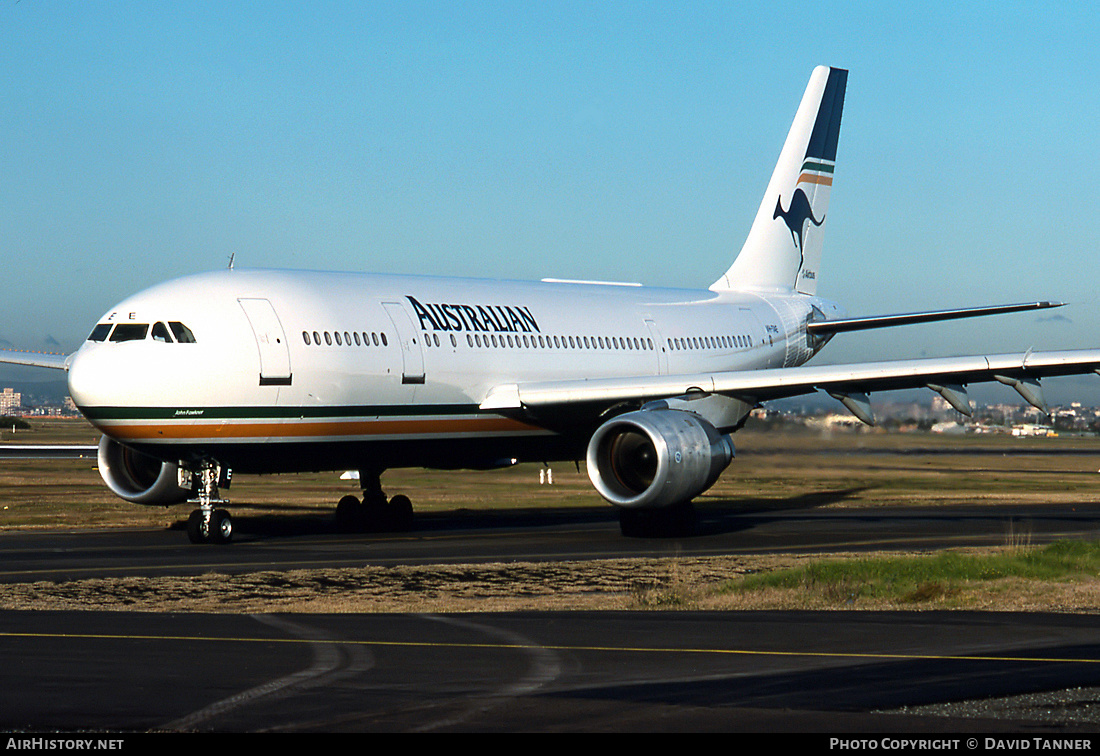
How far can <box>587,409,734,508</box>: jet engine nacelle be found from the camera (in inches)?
957

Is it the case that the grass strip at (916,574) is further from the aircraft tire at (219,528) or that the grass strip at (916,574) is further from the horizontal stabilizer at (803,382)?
the aircraft tire at (219,528)

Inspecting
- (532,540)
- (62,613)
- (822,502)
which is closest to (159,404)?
(532,540)

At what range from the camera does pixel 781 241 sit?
122ft

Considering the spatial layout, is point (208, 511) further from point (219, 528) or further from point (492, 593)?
point (492, 593)

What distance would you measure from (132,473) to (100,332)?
4450mm

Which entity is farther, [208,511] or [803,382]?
[803,382]

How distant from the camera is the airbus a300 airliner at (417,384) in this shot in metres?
22.4

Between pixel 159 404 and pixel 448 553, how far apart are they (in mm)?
4700

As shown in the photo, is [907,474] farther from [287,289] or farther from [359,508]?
[287,289]

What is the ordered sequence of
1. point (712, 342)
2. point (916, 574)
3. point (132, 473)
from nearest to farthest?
point (916, 574) < point (132, 473) < point (712, 342)

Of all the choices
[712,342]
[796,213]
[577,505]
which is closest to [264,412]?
[712,342]

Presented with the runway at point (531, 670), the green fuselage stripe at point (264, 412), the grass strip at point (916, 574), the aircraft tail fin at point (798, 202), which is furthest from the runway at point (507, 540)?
the aircraft tail fin at point (798, 202)

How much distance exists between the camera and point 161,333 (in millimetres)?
22484

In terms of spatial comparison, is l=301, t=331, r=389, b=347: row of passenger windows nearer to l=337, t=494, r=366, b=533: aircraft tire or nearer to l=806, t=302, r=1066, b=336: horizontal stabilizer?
l=337, t=494, r=366, b=533: aircraft tire
